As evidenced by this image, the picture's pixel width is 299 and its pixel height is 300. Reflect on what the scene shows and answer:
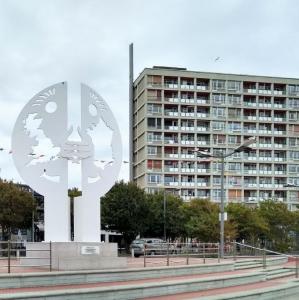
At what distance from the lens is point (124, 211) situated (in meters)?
55.7

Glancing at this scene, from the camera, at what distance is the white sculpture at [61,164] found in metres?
20.3

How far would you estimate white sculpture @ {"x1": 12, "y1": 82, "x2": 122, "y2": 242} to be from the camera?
2027 centimetres

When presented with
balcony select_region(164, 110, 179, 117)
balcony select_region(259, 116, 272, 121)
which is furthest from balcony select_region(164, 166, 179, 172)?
balcony select_region(259, 116, 272, 121)

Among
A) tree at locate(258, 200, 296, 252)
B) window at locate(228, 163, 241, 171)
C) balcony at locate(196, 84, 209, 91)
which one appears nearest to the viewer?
tree at locate(258, 200, 296, 252)

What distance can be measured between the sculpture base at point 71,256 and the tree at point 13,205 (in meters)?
41.7

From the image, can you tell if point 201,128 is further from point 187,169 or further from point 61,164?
point 61,164

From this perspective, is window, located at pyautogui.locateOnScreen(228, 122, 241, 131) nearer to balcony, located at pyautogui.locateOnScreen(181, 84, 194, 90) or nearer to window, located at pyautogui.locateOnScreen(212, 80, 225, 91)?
window, located at pyautogui.locateOnScreen(212, 80, 225, 91)

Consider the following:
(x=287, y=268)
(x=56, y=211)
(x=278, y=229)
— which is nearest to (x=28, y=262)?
(x=56, y=211)

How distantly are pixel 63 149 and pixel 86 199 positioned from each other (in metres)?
2.02

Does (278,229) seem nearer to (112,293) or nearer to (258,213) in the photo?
(258,213)

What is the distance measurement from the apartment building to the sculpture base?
68.6m

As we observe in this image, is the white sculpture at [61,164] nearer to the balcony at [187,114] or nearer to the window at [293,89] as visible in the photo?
the balcony at [187,114]

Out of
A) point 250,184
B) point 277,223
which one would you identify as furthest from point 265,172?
point 277,223

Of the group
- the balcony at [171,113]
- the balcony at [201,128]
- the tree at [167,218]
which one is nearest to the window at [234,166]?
the balcony at [201,128]
